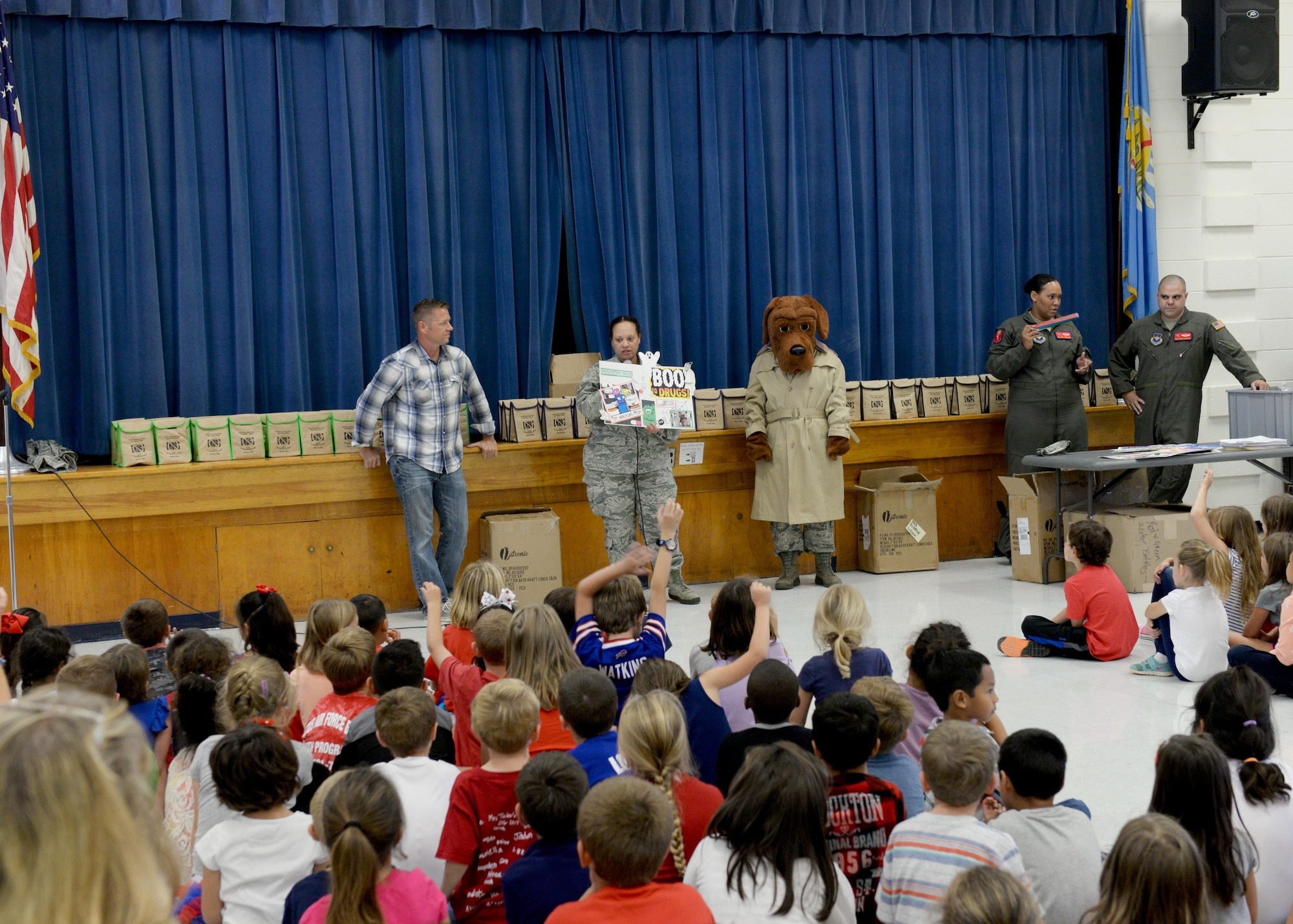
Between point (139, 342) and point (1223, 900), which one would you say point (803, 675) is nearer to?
point (1223, 900)

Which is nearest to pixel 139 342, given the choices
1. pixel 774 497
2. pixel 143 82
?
pixel 143 82

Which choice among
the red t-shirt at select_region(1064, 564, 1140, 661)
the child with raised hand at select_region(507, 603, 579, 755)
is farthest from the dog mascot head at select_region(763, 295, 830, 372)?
the child with raised hand at select_region(507, 603, 579, 755)

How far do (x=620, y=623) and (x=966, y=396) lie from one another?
15.1 feet

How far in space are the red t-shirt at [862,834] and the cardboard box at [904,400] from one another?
17.2 feet

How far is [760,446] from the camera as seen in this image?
6.94 m

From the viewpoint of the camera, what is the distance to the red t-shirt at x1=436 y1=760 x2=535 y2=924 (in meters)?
2.37

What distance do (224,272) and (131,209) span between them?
529 millimetres

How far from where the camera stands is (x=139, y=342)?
6430mm

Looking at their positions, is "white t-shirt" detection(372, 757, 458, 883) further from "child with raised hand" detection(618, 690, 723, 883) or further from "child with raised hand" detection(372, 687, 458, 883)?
"child with raised hand" detection(618, 690, 723, 883)

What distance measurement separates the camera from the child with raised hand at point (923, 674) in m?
3.06

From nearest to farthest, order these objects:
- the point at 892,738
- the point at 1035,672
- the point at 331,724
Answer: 1. the point at 892,738
2. the point at 331,724
3. the point at 1035,672

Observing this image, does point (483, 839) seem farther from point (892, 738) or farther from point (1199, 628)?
point (1199, 628)

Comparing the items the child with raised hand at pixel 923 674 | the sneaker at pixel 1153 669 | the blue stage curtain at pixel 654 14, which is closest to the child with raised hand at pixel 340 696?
the child with raised hand at pixel 923 674

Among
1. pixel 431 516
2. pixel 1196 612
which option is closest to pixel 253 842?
pixel 1196 612
